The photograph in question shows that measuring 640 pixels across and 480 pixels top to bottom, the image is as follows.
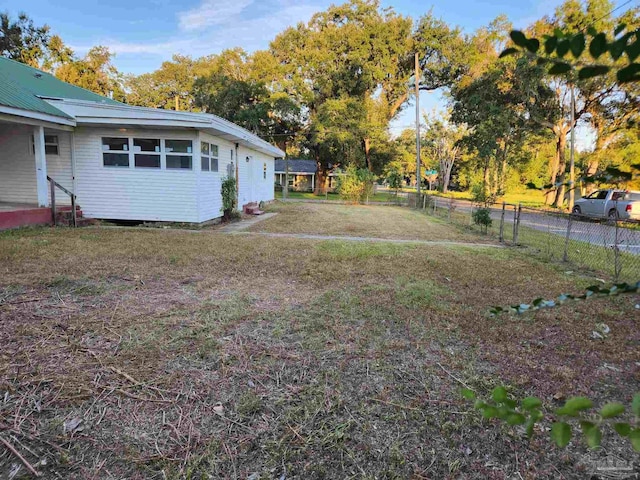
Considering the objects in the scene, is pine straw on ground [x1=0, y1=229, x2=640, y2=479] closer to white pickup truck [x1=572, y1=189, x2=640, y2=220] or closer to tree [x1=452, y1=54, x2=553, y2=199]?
white pickup truck [x1=572, y1=189, x2=640, y2=220]

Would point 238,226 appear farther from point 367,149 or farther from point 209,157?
point 367,149

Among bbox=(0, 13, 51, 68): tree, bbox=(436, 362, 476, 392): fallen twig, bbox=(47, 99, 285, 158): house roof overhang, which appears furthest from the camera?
bbox=(0, 13, 51, 68): tree

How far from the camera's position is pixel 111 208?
1024 centimetres

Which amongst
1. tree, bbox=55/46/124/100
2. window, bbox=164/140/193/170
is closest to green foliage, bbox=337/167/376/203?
window, bbox=164/140/193/170

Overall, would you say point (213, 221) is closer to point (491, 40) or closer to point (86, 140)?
point (86, 140)

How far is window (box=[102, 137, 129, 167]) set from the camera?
397 inches

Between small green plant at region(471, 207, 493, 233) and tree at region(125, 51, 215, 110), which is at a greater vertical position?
tree at region(125, 51, 215, 110)

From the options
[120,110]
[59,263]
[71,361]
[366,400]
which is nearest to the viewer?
[366,400]

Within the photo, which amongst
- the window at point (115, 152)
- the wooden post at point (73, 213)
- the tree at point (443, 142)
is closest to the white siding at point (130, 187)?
the window at point (115, 152)

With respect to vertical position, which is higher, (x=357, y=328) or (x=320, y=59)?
(x=320, y=59)

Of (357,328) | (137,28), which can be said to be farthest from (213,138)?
(137,28)

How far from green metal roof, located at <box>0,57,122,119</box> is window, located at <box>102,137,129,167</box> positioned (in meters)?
1.04

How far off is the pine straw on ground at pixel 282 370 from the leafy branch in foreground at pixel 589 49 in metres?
2.00

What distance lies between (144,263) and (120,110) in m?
→ 5.53
